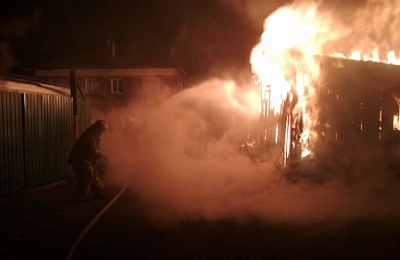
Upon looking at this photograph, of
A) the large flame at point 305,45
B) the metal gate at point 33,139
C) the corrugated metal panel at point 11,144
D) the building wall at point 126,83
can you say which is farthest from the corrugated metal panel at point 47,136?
the building wall at point 126,83

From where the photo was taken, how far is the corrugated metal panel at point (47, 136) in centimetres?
803

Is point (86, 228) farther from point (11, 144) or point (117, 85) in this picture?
point (117, 85)

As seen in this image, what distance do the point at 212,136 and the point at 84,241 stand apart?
371 inches

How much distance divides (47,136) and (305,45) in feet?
25.1

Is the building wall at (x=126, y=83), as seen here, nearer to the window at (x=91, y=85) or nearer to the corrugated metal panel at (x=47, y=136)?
the window at (x=91, y=85)

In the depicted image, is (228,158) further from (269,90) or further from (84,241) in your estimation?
(84,241)

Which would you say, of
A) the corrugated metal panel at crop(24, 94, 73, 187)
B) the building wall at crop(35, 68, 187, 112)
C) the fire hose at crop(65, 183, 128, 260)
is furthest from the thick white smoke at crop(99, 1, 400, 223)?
the building wall at crop(35, 68, 187, 112)

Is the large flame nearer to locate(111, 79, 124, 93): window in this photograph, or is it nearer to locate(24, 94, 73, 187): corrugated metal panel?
locate(24, 94, 73, 187): corrugated metal panel

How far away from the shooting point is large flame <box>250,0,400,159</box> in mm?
9172

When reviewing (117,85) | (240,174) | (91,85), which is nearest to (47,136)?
(240,174)

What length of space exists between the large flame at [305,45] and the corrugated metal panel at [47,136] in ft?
19.5

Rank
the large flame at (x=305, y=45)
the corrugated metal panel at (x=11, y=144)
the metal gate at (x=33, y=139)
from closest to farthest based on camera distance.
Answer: the corrugated metal panel at (x=11, y=144)
the metal gate at (x=33, y=139)
the large flame at (x=305, y=45)

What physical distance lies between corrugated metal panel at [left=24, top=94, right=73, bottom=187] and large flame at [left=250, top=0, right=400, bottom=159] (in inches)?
234

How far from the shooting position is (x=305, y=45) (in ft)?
31.8
